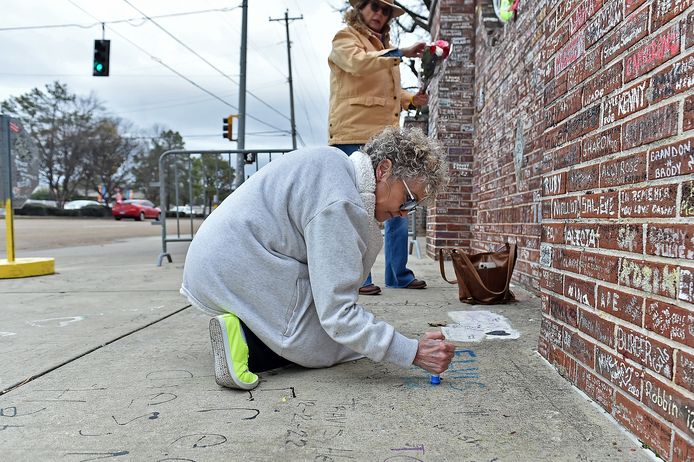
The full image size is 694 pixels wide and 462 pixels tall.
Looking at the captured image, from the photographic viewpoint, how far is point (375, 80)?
12.2ft

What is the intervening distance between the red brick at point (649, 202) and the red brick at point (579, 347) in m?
0.48

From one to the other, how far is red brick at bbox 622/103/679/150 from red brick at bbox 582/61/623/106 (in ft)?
0.50

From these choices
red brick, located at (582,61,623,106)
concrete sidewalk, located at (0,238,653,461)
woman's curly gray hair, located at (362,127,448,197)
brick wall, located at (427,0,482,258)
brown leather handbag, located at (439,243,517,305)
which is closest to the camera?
concrete sidewalk, located at (0,238,653,461)

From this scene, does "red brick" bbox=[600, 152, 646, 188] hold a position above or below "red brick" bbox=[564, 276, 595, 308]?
above

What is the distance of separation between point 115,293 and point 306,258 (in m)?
2.72

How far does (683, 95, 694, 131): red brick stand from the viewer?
119cm

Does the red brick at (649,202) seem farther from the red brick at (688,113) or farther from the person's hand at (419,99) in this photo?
the person's hand at (419,99)

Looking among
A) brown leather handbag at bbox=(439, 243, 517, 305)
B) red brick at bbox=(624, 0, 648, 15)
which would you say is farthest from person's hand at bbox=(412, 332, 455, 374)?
brown leather handbag at bbox=(439, 243, 517, 305)

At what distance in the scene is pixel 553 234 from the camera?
79.2 inches

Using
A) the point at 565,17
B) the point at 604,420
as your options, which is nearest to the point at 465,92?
the point at 565,17

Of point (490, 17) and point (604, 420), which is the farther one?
point (490, 17)

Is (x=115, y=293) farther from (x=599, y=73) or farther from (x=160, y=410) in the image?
(x=599, y=73)

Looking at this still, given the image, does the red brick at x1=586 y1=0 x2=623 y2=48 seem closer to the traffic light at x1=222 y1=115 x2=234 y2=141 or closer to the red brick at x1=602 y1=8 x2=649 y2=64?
the red brick at x1=602 y1=8 x2=649 y2=64

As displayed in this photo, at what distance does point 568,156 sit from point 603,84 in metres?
0.32
